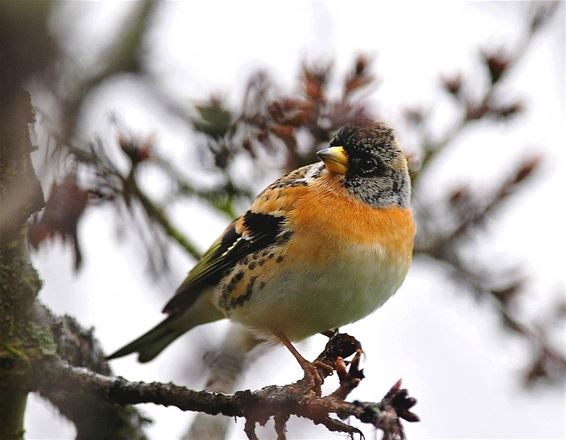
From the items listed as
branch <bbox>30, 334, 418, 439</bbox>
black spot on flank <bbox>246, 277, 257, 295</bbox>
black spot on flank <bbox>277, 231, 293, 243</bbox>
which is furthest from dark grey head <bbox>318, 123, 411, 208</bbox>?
branch <bbox>30, 334, 418, 439</bbox>

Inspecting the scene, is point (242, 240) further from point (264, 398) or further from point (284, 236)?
point (264, 398)

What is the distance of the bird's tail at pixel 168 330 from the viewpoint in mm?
5734

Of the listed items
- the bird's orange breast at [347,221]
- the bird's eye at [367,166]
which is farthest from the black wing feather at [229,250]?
the bird's eye at [367,166]

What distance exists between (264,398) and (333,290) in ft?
3.90

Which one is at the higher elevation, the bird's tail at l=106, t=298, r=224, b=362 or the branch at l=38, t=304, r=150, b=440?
the bird's tail at l=106, t=298, r=224, b=362

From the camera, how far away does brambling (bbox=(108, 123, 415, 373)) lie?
184 inches

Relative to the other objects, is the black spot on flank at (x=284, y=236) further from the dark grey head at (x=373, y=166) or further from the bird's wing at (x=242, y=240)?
the dark grey head at (x=373, y=166)

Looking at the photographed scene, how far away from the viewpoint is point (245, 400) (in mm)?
3580

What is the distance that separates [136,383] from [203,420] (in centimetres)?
112

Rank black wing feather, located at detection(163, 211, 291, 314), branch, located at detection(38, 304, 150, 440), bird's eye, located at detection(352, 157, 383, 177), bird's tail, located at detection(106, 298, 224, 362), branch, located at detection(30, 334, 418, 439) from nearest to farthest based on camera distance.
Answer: branch, located at detection(30, 334, 418, 439), branch, located at detection(38, 304, 150, 440), black wing feather, located at detection(163, 211, 291, 314), bird's eye, located at detection(352, 157, 383, 177), bird's tail, located at detection(106, 298, 224, 362)

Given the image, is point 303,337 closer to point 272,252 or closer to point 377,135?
point 272,252

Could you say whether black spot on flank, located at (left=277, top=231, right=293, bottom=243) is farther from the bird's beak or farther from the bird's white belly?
the bird's beak

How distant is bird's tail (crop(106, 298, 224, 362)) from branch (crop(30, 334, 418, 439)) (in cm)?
180

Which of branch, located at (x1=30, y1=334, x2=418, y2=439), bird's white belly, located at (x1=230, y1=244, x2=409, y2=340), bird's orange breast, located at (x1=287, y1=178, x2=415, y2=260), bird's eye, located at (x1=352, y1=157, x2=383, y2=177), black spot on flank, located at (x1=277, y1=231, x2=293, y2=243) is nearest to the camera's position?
branch, located at (x1=30, y1=334, x2=418, y2=439)
